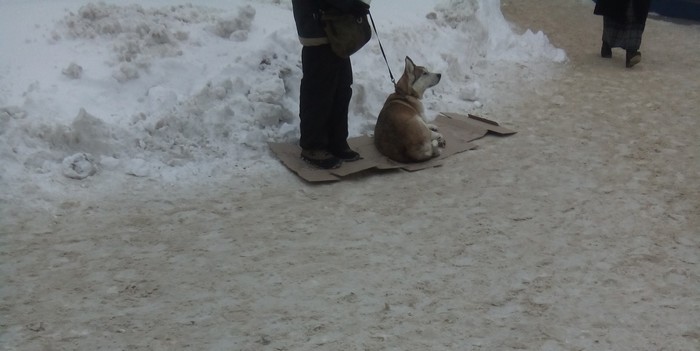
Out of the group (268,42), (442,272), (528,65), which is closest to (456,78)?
(528,65)

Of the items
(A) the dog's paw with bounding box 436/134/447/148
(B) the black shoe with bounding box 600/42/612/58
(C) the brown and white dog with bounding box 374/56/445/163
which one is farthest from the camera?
(B) the black shoe with bounding box 600/42/612/58

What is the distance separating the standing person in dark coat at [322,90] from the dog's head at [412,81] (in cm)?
56

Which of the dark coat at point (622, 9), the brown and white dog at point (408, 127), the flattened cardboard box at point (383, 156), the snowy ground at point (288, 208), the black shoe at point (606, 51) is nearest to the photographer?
the snowy ground at point (288, 208)

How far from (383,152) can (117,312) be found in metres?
Answer: 2.48

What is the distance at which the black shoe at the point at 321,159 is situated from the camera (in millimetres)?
5148

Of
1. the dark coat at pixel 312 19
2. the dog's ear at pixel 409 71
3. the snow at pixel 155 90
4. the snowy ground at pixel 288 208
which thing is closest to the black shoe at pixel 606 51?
the snowy ground at pixel 288 208

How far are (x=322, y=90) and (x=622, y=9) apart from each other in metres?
4.46

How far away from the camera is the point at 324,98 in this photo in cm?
506

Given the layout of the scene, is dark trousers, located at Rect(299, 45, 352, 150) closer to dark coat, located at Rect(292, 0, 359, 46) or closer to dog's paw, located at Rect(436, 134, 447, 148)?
dark coat, located at Rect(292, 0, 359, 46)

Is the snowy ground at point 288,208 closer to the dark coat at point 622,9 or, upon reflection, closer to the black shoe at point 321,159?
the black shoe at point 321,159

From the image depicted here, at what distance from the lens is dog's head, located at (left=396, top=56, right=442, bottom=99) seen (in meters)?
5.61

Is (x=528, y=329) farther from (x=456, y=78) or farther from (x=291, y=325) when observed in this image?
(x=456, y=78)

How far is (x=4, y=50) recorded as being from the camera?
5.56 metres

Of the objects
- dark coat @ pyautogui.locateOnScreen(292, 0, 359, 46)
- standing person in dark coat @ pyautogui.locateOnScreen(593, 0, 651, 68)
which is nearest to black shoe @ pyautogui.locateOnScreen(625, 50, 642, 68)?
standing person in dark coat @ pyautogui.locateOnScreen(593, 0, 651, 68)
